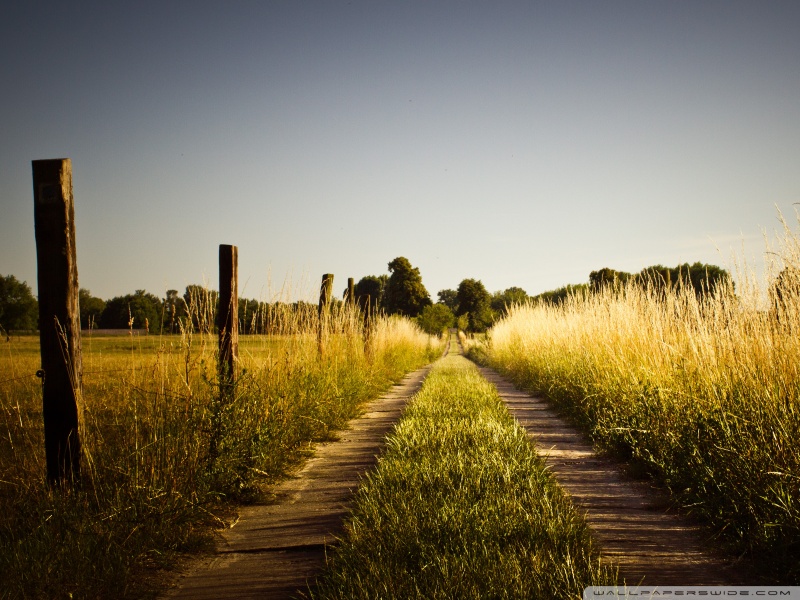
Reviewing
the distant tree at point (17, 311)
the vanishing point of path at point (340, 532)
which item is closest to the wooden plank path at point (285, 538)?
the vanishing point of path at point (340, 532)

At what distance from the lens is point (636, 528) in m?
2.62

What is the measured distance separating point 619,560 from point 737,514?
0.80 m

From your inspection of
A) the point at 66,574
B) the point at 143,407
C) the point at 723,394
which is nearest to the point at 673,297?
the point at 723,394

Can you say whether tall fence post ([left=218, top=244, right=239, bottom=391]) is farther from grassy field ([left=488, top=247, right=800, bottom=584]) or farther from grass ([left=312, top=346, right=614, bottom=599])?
grassy field ([left=488, top=247, right=800, bottom=584])

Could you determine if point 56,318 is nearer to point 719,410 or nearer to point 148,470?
point 148,470

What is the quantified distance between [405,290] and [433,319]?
11.1 m

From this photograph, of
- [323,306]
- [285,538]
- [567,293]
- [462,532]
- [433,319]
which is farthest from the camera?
[433,319]

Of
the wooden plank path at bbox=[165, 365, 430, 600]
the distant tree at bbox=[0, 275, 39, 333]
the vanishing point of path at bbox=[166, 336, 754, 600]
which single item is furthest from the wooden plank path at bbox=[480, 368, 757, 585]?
the distant tree at bbox=[0, 275, 39, 333]

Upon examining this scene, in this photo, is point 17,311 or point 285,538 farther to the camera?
point 17,311

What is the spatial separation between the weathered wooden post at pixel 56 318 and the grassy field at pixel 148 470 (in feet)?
0.44

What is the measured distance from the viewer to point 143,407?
11.0 feet

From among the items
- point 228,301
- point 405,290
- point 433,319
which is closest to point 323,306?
point 228,301

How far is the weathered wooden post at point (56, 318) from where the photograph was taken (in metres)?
2.75

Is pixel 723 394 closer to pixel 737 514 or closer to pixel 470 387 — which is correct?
pixel 737 514
